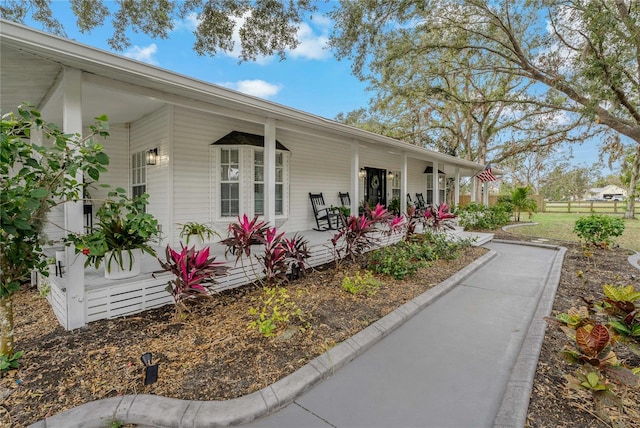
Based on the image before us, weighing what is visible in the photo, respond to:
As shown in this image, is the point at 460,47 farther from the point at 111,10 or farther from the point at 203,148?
the point at 111,10

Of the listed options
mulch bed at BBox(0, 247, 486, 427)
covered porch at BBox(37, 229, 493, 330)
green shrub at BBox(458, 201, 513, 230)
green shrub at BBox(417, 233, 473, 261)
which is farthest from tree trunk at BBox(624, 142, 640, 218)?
covered porch at BBox(37, 229, 493, 330)

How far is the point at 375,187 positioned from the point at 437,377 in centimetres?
817

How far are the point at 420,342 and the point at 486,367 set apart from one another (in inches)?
22.5

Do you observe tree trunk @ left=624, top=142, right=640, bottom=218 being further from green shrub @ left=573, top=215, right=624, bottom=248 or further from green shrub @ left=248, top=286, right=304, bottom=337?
green shrub @ left=248, top=286, right=304, bottom=337

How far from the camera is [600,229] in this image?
6.78 meters

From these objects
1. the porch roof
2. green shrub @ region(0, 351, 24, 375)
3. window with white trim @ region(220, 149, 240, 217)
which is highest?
the porch roof

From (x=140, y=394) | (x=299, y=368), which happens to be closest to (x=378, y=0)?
(x=299, y=368)

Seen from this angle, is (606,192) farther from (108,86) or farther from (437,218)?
(108,86)

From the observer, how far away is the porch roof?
2.43 m

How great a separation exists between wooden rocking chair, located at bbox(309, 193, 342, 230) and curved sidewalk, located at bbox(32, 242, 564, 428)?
3962mm

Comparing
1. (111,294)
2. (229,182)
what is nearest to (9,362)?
(111,294)

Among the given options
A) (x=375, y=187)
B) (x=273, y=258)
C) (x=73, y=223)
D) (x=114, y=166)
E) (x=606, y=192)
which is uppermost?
(x=606, y=192)

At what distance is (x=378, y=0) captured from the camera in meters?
7.50

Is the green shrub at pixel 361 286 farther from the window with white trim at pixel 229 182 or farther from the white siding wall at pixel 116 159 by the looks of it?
the white siding wall at pixel 116 159
